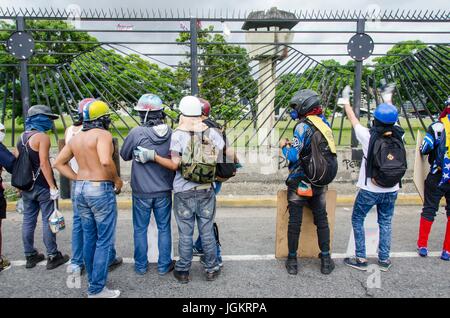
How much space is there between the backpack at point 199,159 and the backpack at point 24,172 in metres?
1.56

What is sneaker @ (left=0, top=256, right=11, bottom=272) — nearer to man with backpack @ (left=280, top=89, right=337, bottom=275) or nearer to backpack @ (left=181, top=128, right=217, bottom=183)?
backpack @ (left=181, top=128, right=217, bottom=183)

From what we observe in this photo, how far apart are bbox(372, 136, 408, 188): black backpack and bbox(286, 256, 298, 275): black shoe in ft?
3.65

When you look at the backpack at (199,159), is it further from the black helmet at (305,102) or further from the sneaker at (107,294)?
the sneaker at (107,294)

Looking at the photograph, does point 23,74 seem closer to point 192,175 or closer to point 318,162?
point 192,175

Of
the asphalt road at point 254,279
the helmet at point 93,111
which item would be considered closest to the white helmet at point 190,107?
the helmet at point 93,111

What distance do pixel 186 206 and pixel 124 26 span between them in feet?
11.4

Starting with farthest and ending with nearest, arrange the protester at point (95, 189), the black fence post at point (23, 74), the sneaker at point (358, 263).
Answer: the black fence post at point (23, 74)
the sneaker at point (358, 263)
the protester at point (95, 189)

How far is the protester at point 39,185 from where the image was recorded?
3.34m

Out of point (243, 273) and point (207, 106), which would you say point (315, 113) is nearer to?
point (207, 106)

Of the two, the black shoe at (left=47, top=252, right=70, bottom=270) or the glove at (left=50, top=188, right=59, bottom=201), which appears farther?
the black shoe at (left=47, top=252, right=70, bottom=270)

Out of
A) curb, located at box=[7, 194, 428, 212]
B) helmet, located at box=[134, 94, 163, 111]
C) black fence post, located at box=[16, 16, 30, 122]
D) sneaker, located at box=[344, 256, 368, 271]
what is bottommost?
sneaker, located at box=[344, 256, 368, 271]

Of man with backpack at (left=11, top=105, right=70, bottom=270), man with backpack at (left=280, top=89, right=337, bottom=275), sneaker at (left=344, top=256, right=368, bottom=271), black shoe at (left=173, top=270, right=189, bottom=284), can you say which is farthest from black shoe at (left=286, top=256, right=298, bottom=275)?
man with backpack at (left=11, top=105, right=70, bottom=270)

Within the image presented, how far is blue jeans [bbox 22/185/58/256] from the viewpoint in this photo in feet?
11.3

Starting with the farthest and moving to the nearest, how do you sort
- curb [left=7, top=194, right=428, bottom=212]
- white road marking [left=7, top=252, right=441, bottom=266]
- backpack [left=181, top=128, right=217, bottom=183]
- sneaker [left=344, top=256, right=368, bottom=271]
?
curb [left=7, top=194, right=428, bottom=212], white road marking [left=7, top=252, right=441, bottom=266], sneaker [left=344, top=256, right=368, bottom=271], backpack [left=181, top=128, right=217, bottom=183]
